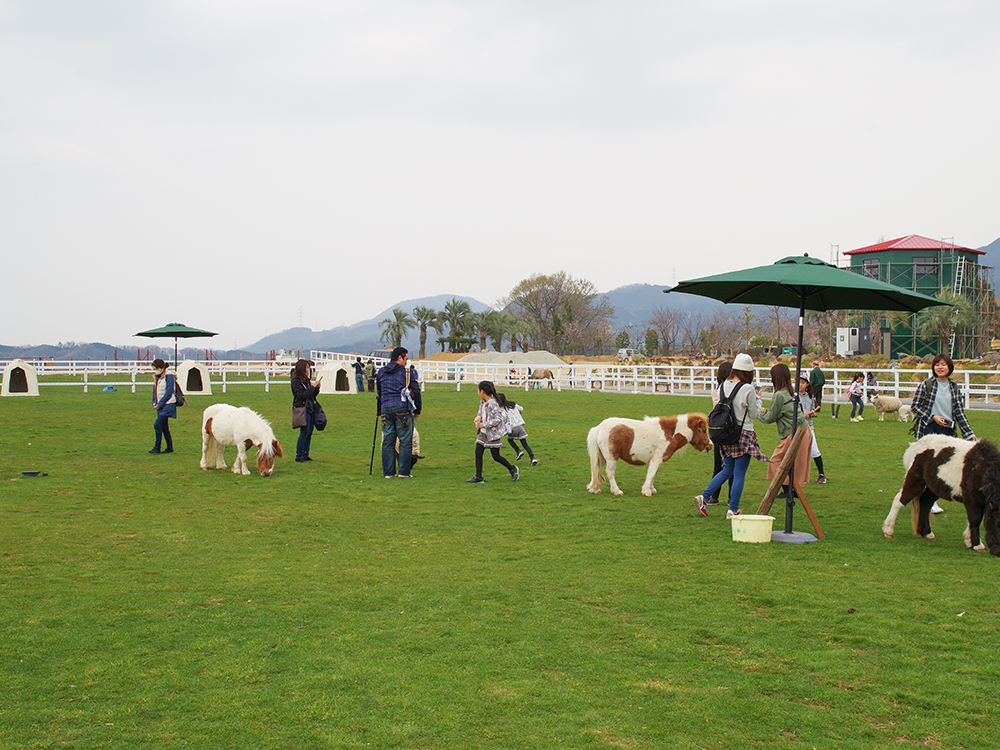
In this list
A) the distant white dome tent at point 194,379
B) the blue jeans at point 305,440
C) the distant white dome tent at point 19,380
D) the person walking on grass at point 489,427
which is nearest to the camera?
the person walking on grass at point 489,427

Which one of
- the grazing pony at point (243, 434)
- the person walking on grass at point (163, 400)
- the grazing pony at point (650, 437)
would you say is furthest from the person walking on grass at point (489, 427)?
the person walking on grass at point (163, 400)

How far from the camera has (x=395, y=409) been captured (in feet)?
38.8

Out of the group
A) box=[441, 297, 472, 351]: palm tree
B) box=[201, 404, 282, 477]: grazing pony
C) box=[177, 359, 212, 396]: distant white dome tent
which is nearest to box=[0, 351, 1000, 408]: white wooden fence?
box=[177, 359, 212, 396]: distant white dome tent

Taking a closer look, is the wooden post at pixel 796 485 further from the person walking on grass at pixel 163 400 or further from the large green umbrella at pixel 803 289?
the person walking on grass at pixel 163 400

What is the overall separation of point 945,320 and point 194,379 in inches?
1955

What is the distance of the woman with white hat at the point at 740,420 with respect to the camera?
8492 millimetres

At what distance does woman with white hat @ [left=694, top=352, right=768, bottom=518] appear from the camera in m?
8.49

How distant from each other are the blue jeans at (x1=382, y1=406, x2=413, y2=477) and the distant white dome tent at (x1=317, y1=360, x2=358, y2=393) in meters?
20.5

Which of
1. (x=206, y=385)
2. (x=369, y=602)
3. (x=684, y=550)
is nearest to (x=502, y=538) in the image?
(x=684, y=550)

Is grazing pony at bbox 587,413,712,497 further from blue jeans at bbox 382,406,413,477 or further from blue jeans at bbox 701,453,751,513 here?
blue jeans at bbox 382,406,413,477

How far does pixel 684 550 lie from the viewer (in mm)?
7586

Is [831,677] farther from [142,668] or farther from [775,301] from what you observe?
[775,301]

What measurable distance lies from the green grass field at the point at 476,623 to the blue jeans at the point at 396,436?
1.39m

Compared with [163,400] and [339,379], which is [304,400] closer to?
[163,400]
